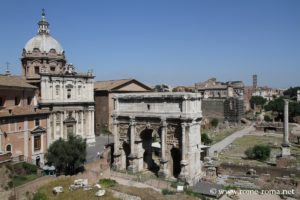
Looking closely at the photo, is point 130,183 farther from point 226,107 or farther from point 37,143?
point 226,107

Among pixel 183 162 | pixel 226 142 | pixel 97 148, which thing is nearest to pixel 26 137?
pixel 97 148

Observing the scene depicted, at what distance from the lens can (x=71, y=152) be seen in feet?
83.3

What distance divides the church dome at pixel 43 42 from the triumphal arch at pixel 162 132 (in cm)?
1629

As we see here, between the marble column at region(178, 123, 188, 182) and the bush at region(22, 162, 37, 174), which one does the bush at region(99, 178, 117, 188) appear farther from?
the marble column at region(178, 123, 188, 182)

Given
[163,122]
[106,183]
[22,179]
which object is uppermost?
[163,122]

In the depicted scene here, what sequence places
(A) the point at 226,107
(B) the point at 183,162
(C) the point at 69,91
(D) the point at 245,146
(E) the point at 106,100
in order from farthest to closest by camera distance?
(A) the point at 226,107 → (E) the point at 106,100 → (D) the point at 245,146 → (C) the point at 69,91 → (B) the point at 183,162

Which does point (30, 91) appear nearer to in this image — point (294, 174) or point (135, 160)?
point (135, 160)

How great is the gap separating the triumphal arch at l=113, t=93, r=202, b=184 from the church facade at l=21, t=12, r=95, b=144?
849 centimetres

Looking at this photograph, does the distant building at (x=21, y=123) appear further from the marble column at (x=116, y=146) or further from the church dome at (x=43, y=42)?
the church dome at (x=43, y=42)

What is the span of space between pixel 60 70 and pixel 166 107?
773 inches

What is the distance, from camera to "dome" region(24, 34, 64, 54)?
40.8m

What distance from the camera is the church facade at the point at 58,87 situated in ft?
116

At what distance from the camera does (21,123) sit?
29047 millimetres

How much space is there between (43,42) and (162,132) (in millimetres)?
22537
